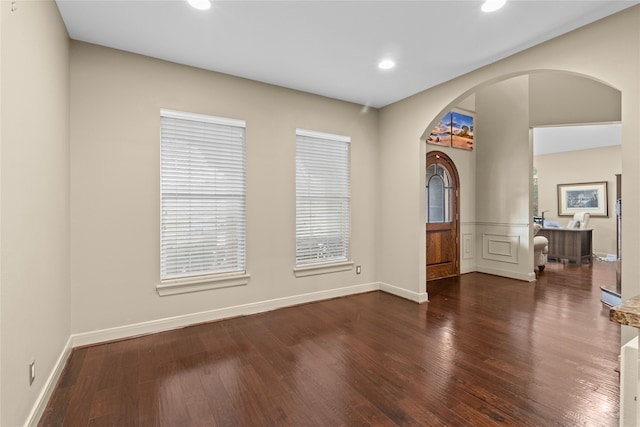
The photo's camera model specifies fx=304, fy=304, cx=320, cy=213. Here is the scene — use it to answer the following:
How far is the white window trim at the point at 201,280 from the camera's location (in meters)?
3.21

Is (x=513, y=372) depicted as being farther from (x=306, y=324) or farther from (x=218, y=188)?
(x=218, y=188)

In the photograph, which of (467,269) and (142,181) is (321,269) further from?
(467,269)

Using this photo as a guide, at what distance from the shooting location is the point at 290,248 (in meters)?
3.99

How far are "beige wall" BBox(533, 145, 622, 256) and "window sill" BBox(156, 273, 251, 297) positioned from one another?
10.1 metres

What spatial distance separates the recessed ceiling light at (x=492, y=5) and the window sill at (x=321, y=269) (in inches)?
127

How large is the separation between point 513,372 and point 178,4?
3.86 meters

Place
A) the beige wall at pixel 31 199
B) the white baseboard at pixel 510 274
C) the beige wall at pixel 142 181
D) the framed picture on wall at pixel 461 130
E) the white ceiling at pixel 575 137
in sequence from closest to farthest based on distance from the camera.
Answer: the beige wall at pixel 31 199
the beige wall at pixel 142 181
the white baseboard at pixel 510 274
the framed picture on wall at pixel 461 130
the white ceiling at pixel 575 137

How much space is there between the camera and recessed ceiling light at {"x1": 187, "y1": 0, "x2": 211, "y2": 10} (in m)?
2.33

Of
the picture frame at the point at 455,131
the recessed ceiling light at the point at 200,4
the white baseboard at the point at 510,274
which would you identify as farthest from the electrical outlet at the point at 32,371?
the white baseboard at the point at 510,274

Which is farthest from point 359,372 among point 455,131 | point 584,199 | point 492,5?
point 584,199

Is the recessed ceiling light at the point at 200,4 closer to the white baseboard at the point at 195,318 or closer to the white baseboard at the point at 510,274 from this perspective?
the white baseboard at the point at 195,318

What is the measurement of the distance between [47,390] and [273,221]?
245 cm

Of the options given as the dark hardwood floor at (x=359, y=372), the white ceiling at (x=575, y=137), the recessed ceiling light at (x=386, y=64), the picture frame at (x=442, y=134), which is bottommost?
the dark hardwood floor at (x=359, y=372)

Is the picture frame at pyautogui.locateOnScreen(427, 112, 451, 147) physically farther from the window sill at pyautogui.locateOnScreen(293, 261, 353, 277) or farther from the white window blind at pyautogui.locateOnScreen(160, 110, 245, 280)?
the white window blind at pyautogui.locateOnScreen(160, 110, 245, 280)
